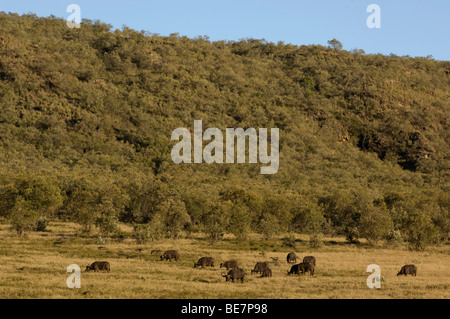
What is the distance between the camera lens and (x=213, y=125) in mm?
127500

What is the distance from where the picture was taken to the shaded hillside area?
55719 millimetres

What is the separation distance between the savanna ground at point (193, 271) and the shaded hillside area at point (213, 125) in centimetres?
376

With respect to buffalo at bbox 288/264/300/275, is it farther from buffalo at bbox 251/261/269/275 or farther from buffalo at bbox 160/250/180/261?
buffalo at bbox 160/250/180/261

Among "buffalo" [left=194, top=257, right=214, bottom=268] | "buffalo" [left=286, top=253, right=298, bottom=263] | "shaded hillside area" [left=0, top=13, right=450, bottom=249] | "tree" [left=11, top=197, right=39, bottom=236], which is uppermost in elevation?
"shaded hillside area" [left=0, top=13, right=450, bottom=249]

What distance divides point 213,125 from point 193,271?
3825 inches

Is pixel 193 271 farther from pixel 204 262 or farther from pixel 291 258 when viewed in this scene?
pixel 291 258

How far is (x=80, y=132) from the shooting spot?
109 metres

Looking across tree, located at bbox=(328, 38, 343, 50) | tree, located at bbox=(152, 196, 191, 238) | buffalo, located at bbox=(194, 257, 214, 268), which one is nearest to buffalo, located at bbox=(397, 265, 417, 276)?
buffalo, located at bbox=(194, 257, 214, 268)

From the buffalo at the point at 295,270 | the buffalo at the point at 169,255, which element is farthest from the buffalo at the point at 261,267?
the buffalo at the point at 169,255

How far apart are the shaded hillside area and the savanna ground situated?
376 centimetres

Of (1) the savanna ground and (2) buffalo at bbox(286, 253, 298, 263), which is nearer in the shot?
(1) the savanna ground

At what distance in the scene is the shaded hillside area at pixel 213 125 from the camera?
55.7 metres

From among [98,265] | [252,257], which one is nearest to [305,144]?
[252,257]
